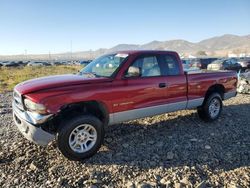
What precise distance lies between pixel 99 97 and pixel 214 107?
12.1 ft

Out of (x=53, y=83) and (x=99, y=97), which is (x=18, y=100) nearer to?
(x=53, y=83)

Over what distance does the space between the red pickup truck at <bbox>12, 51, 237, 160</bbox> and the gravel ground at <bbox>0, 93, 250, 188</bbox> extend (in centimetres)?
44

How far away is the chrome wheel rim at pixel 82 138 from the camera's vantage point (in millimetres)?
4387

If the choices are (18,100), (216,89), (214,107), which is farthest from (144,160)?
(216,89)

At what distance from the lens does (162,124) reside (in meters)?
6.60

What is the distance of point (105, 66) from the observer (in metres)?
5.39

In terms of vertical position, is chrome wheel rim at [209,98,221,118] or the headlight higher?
the headlight

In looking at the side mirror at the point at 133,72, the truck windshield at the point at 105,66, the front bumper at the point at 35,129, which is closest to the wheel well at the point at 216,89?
the side mirror at the point at 133,72

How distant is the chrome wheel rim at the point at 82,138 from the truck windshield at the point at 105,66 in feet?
3.69

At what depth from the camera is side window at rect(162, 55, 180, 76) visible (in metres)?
5.87

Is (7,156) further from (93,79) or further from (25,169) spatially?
(93,79)

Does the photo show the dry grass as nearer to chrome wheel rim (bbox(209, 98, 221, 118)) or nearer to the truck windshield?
the truck windshield

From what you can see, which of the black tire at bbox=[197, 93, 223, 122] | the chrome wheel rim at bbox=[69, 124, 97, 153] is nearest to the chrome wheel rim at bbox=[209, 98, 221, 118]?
the black tire at bbox=[197, 93, 223, 122]

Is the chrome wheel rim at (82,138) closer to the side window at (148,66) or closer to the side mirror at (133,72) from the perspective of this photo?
the side mirror at (133,72)
